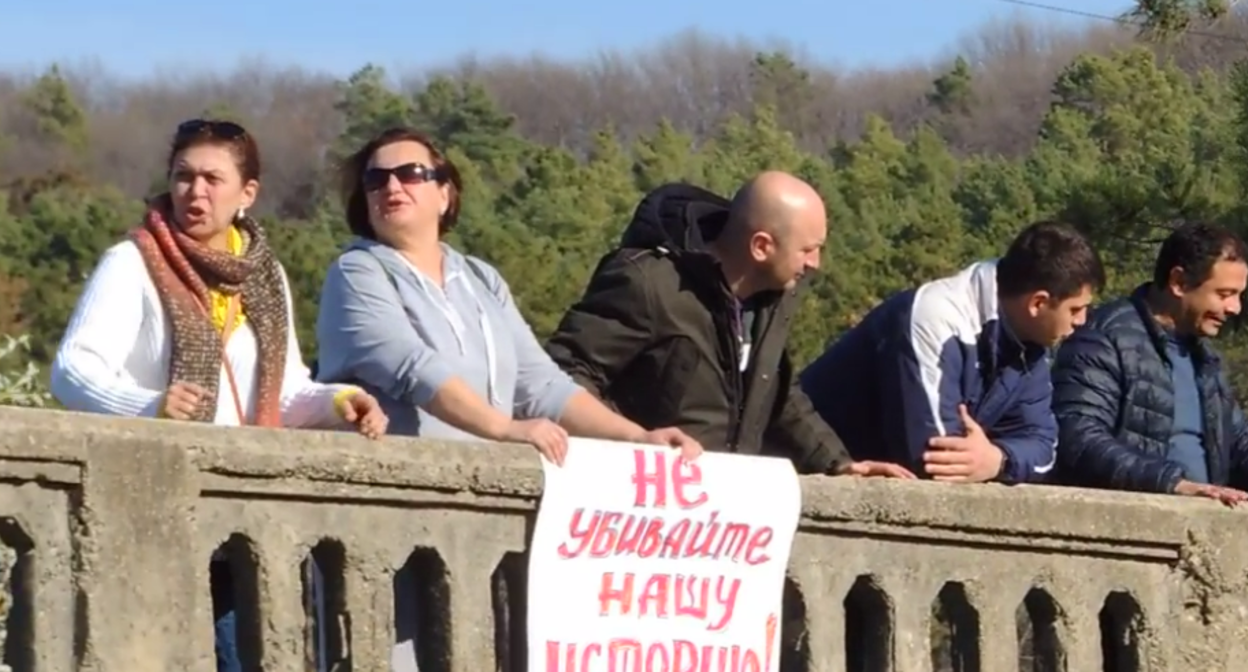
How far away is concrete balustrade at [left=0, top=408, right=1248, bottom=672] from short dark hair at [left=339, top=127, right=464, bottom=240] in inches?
31.2

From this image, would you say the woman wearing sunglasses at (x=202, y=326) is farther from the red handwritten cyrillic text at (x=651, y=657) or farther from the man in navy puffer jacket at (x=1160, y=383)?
the man in navy puffer jacket at (x=1160, y=383)

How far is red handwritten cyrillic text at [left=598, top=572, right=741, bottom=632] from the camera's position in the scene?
5031 mm

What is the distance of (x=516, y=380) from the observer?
544 centimetres

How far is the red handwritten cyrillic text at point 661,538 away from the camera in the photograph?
4.96 metres

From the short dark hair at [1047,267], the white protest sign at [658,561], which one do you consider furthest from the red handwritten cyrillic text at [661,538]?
the short dark hair at [1047,267]

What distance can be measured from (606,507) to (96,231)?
131 feet

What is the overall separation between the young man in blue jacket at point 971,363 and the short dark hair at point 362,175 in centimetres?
126

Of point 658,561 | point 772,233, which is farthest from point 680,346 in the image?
point 658,561

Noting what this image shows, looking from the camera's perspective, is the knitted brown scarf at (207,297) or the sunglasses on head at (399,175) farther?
the sunglasses on head at (399,175)

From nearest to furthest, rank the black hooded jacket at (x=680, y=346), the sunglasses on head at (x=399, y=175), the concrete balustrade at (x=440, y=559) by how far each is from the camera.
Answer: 1. the concrete balustrade at (x=440, y=559)
2. the sunglasses on head at (x=399, y=175)
3. the black hooded jacket at (x=680, y=346)

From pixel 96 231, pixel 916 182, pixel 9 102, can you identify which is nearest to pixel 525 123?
pixel 9 102

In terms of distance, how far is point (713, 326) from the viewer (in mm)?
5758

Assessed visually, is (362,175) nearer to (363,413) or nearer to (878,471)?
(363,413)

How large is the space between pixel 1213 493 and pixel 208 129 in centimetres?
253
